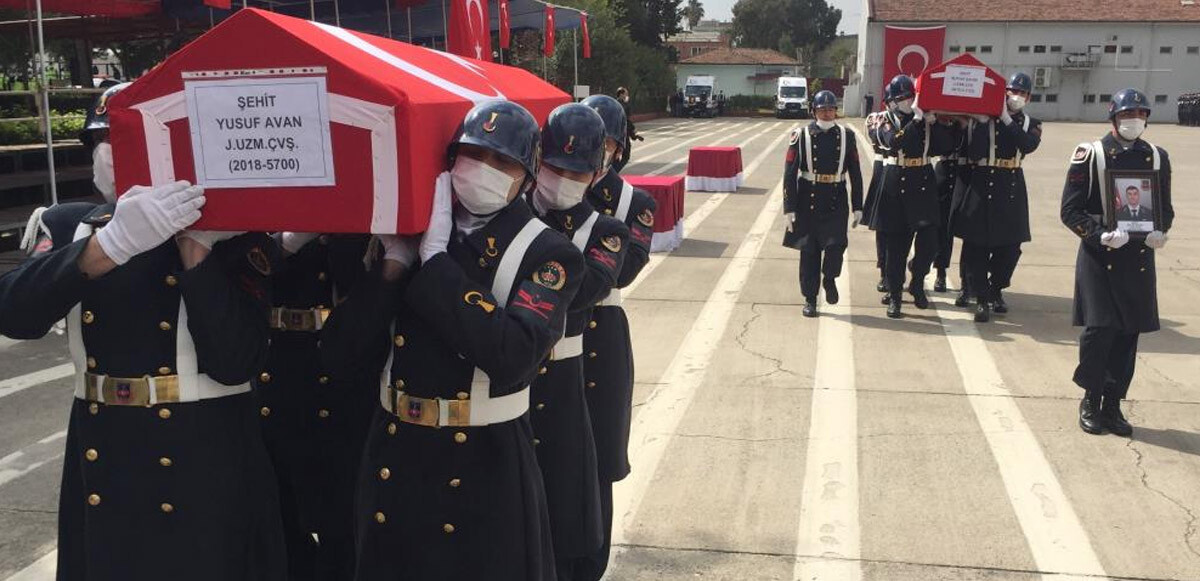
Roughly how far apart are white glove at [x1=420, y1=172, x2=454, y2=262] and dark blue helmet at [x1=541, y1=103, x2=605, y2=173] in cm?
68

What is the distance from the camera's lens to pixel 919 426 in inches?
245

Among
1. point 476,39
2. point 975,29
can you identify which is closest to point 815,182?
point 476,39

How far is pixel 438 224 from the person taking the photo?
8.14 feet

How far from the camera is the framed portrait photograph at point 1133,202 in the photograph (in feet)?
18.8

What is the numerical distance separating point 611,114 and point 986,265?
601 centimetres

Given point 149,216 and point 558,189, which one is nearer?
point 149,216

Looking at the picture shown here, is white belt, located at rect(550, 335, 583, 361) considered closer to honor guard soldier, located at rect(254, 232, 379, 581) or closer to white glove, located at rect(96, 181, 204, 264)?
honor guard soldier, located at rect(254, 232, 379, 581)

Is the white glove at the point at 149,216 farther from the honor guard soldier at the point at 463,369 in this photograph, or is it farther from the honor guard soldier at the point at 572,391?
the honor guard soldier at the point at 572,391

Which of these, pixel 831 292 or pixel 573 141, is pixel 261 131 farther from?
pixel 831 292

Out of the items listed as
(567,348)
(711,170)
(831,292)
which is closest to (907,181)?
(831,292)

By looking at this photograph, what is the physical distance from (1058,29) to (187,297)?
67928mm

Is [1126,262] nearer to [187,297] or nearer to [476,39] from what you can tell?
[187,297]

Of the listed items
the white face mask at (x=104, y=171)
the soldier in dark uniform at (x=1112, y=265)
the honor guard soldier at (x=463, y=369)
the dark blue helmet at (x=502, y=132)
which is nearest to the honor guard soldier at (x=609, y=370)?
the honor guard soldier at (x=463, y=369)

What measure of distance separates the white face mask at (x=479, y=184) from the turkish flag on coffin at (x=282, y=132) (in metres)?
0.07
